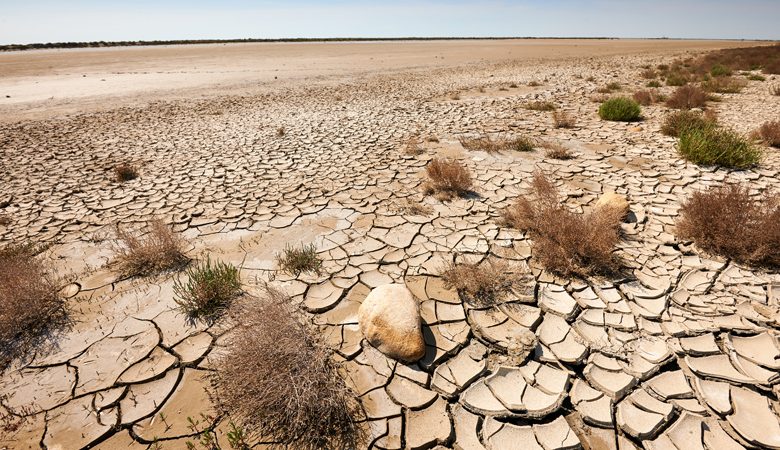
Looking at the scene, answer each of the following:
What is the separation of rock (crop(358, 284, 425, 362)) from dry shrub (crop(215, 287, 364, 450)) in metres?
0.36

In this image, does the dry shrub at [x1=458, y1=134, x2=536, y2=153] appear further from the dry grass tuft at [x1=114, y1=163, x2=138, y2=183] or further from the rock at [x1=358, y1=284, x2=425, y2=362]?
the dry grass tuft at [x1=114, y1=163, x2=138, y2=183]

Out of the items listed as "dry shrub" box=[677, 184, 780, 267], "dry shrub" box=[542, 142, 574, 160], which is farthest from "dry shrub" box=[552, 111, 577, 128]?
"dry shrub" box=[677, 184, 780, 267]

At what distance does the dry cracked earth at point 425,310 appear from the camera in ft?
6.63

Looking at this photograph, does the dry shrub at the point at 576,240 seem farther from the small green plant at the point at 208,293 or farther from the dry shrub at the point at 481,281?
the small green plant at the point at 208,293

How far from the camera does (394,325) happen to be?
240 centimetres

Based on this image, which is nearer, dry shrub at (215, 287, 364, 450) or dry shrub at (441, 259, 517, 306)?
dry shrub at (215, 287, 364, 450)

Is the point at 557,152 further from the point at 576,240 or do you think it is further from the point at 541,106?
the point at 541,106

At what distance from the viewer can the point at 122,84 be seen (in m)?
17.5

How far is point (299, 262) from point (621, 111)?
27.3 feet

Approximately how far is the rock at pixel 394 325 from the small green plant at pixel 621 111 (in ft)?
26.6

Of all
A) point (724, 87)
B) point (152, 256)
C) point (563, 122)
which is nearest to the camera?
point (152, 256)

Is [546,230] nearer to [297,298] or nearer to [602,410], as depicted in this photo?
[602,410]

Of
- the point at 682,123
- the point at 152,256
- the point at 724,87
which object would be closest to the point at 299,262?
the point at 152,256

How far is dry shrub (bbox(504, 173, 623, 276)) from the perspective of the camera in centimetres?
317
